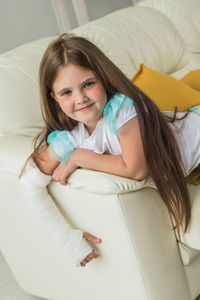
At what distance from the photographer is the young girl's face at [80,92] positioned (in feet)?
4.18

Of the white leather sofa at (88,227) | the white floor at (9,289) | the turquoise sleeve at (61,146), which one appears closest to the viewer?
the white leather sofa at (88,227)

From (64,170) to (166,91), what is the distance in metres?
0.62

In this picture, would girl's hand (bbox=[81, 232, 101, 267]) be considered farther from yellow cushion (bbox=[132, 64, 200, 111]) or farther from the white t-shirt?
yellow cushion (bbox=[132, 64, 200, 111])

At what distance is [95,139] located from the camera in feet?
4.55

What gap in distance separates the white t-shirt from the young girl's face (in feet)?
0.14

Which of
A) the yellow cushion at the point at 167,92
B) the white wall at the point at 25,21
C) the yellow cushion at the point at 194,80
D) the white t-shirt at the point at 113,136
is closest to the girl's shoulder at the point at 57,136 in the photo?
the white t-shirt at the point at 113,136

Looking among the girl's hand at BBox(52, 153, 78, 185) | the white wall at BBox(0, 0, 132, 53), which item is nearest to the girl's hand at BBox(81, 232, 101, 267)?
the girl's hand at BBox(52, 153, 78, 185)

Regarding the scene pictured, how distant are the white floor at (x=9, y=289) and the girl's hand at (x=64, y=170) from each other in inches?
27.6

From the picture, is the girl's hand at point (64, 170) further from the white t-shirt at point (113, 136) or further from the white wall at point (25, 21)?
the white wall at point (25, 21)

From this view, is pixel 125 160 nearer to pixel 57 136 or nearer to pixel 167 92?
pixel 57 136

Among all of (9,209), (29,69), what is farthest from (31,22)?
(9,209)

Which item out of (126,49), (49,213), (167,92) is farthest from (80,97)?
(126,49)

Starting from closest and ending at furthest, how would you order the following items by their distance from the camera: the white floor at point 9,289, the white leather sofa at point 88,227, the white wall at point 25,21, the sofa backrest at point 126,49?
the white leather sofa at point 88,227 → the sofa backrest at point 126,49 → the white floor at point 9,289 → the white wall at point 25,21

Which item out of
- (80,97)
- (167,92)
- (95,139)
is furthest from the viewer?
(167,92)
